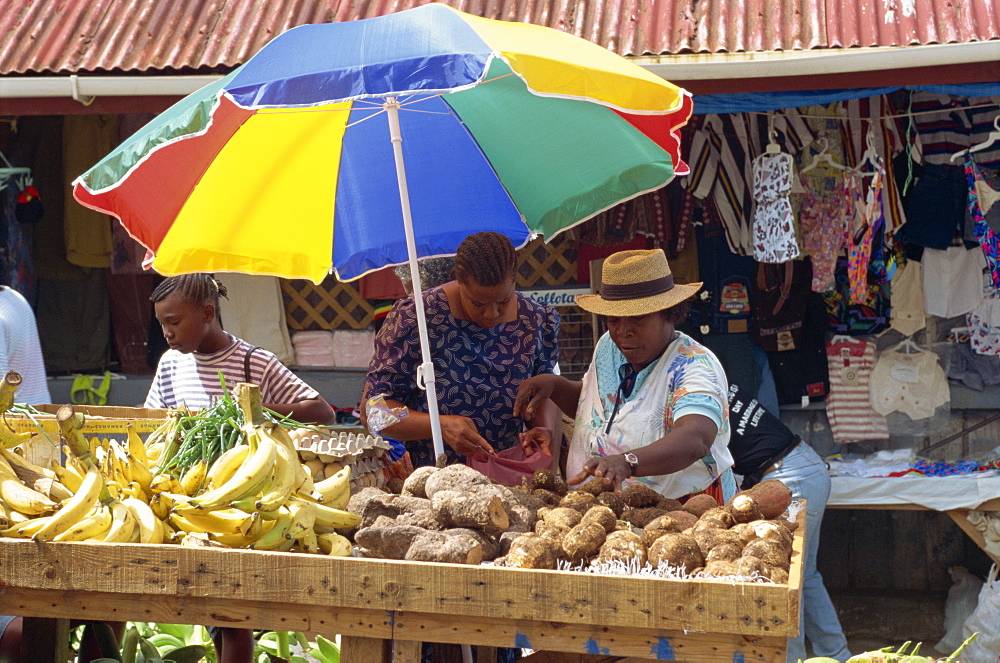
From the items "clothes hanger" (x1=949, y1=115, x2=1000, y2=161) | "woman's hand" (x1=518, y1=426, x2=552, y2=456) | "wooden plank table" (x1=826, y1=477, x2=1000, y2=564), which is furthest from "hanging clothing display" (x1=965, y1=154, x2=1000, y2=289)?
"woman's hand" (x1=518, y1=426, x2=552, y2=456)

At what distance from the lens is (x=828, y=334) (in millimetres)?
6402

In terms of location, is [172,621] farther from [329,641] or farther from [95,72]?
[95,72]

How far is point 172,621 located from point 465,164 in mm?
2126

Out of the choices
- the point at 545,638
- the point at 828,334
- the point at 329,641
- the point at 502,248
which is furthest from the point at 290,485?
the point at 828,334

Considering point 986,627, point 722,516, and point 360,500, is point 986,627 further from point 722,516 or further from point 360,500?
point 360,500

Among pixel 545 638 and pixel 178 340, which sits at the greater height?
pixel 178 340

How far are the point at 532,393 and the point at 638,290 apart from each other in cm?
61

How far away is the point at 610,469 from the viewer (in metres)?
2.89

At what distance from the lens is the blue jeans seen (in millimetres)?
5109

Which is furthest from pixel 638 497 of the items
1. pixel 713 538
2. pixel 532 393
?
pixel 532 393

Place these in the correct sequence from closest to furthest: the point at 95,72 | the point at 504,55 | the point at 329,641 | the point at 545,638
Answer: the point at 545,638
the point at 504,55
the point at 329,641
the point at 95,72

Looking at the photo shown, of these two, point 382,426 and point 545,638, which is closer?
point 545,638

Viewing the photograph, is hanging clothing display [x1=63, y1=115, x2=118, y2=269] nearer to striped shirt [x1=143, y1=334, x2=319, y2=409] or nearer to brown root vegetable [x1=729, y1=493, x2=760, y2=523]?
striped shirt [x1=143, y1=334, x2=319, y2=409]

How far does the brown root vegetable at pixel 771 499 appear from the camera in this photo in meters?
2.77
